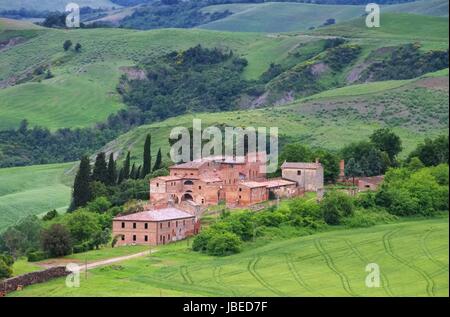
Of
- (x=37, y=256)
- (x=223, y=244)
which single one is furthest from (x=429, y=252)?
(x=37, y=256)

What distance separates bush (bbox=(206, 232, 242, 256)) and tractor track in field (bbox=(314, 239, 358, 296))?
4905 millimetres

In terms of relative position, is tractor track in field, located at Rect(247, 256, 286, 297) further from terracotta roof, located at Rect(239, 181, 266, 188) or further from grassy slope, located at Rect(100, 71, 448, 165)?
grassy slope, located at Rect(100, 71, 448, 165)

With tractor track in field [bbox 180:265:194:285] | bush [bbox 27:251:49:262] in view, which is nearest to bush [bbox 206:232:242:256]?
tractor track in field [bbox 180:265:194:285]

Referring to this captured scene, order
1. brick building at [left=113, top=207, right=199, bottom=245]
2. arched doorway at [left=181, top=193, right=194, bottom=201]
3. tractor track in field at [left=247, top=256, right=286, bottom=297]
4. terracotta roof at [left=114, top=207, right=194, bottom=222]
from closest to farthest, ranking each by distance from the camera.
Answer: tractor track in field at [left=247, top=256, right=286, bottom=297]
brick building at [left=113, top=207, right=199, bottom=245]
terracotta roof at [left=114, top=207, right=194, bottom=222]
arched doorway at [left=181, top=193, right=194, bottom=201]

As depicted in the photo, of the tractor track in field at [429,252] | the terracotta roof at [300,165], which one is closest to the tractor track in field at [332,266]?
the tractor track in field at [429,252]

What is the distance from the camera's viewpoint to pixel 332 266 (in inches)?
→ 3140

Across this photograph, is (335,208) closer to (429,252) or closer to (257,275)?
(429,252)

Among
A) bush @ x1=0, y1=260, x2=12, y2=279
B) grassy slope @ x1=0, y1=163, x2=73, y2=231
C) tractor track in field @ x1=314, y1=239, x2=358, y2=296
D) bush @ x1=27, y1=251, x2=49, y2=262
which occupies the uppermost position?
bush @ x1=0, y1=260, x2=12, y2=279

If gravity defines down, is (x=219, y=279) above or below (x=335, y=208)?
below

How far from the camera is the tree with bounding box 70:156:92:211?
108 m

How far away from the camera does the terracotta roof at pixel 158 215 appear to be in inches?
3568

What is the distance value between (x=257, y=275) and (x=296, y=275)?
2138 millimetres
